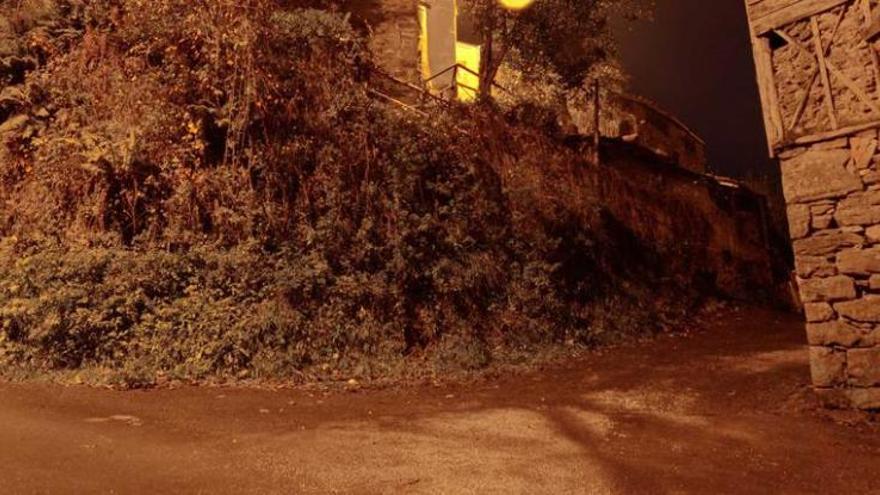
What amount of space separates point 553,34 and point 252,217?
31.9 ft

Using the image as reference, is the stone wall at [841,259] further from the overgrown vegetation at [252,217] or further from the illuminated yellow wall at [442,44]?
the illuminated yellow wall at [442,44]

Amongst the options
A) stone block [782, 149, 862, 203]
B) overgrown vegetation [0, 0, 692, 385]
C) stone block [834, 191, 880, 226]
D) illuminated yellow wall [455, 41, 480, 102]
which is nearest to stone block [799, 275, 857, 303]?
stone block [834, 191, 880, 226]

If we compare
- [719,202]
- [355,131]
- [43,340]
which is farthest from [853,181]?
[719,202]

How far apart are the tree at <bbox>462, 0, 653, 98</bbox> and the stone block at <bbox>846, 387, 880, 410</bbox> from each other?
10.8 m

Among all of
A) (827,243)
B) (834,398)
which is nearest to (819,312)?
(827,243)

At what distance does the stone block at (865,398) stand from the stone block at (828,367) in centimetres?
19

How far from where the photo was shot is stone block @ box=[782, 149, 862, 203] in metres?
7.61

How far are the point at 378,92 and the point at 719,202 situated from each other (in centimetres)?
1195

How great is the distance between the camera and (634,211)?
1569 centimetres

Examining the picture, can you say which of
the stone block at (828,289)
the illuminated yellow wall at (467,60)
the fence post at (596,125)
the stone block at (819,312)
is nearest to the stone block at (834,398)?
the stone block at (819,312)

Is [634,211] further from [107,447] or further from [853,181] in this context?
[107,447]

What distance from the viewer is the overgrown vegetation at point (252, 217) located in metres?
9.14

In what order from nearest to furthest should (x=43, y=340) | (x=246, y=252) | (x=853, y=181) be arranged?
(x=853, y=181) < (x=43, y=340) < (x=246, y=252)

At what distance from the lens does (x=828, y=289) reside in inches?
302
